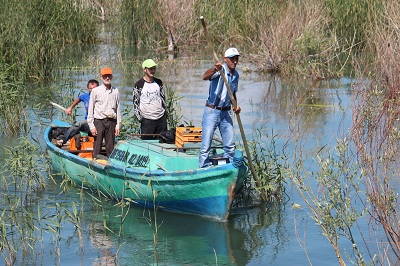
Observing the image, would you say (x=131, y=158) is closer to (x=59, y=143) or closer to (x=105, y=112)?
(x=105, y=112)

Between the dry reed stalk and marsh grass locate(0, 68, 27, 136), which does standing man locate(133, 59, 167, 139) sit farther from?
marsh grass locate(0, 68, 27, 136)

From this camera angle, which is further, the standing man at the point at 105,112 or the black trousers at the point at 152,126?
the black trousers at the point at 152,126

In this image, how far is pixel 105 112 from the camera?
38.5 ft

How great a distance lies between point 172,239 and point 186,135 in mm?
1833

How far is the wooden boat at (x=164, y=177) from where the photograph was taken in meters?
10.4

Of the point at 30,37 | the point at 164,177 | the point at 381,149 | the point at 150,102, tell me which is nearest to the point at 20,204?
the point at 164,177

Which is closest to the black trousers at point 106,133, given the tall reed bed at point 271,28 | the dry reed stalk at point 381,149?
the dry reed stalk at point 381,149

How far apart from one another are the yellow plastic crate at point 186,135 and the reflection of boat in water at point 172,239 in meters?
1.03

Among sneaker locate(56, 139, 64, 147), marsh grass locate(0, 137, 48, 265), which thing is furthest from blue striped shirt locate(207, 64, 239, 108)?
sneaker locate(56, 139, 64, 147)

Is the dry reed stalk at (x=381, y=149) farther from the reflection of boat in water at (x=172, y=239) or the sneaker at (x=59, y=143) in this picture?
the sneaker at (x=59, y=143)

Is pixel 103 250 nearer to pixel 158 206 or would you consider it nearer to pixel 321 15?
pixel 158 206

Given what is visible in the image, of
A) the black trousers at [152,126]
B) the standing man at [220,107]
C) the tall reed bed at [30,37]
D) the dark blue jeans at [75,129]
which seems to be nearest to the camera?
the standing man at [220,107]

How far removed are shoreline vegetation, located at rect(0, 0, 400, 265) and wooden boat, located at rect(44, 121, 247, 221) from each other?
2.10 feet

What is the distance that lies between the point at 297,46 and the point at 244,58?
2.47 meters
